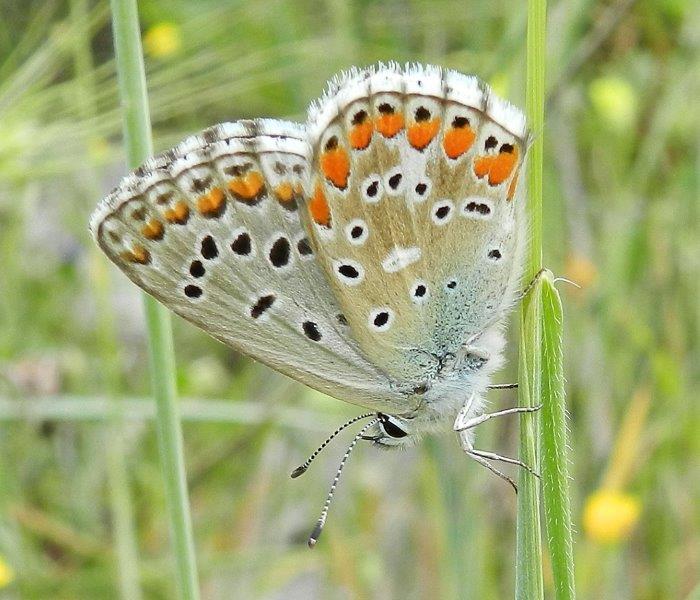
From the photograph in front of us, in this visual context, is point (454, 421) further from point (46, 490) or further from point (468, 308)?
point (46, 490)

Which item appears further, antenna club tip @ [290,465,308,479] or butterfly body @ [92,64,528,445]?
antenna club tip @ [290,465,308,479]

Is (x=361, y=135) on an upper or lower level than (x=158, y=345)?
upper

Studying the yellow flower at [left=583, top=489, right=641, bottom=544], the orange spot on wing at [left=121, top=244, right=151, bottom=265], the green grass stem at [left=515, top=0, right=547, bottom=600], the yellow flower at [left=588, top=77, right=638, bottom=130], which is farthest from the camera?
the yellow flower at [left=588, top=77, right=638, bottom=130]

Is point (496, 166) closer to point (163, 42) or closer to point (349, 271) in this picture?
point (349, 271)

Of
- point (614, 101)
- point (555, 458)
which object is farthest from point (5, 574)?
point (614, 101)

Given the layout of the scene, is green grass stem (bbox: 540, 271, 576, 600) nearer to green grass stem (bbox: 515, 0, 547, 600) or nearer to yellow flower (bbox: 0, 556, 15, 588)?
green grass stem (bbox: 515, 0, 547, 600)

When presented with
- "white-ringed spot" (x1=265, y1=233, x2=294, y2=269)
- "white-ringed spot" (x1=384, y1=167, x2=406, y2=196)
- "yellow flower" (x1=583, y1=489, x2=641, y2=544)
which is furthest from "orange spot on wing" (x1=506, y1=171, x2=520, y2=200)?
"yellow flower" (x1=583, y1=489, x2=641, y2=544)

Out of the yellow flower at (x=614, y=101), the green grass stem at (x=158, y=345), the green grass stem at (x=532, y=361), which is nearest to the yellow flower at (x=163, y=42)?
the yellow flower at (x=614, y=101)
